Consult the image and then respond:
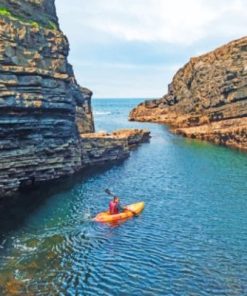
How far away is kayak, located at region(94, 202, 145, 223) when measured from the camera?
46531 mm

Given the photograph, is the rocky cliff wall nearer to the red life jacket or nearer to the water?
the water

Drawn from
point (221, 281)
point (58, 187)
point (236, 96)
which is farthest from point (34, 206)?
point (236, 96)

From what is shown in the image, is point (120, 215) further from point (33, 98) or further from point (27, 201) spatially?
point (33, 98)

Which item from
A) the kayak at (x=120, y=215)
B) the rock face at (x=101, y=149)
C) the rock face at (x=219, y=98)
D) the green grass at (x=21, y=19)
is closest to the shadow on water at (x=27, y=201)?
the rock face at (x=101, y=149)

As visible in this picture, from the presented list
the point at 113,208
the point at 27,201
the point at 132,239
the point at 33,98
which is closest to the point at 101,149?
the point at 33,98

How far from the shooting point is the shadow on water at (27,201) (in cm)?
4491

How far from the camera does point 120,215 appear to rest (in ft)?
156

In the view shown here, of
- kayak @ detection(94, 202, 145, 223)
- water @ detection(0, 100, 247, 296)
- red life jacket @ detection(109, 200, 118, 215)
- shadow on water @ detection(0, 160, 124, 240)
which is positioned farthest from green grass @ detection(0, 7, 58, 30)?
kayak @ detection(94, 202, 145, 223)

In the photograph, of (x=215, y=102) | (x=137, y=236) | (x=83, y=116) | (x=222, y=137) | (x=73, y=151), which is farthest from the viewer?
(x=215, y=102)

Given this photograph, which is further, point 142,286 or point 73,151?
point 73,151

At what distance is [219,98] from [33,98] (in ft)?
225

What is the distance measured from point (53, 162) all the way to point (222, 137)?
55.8 metres

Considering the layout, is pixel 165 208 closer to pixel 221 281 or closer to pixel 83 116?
pixel 221 281

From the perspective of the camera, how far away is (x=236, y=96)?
106188mm
